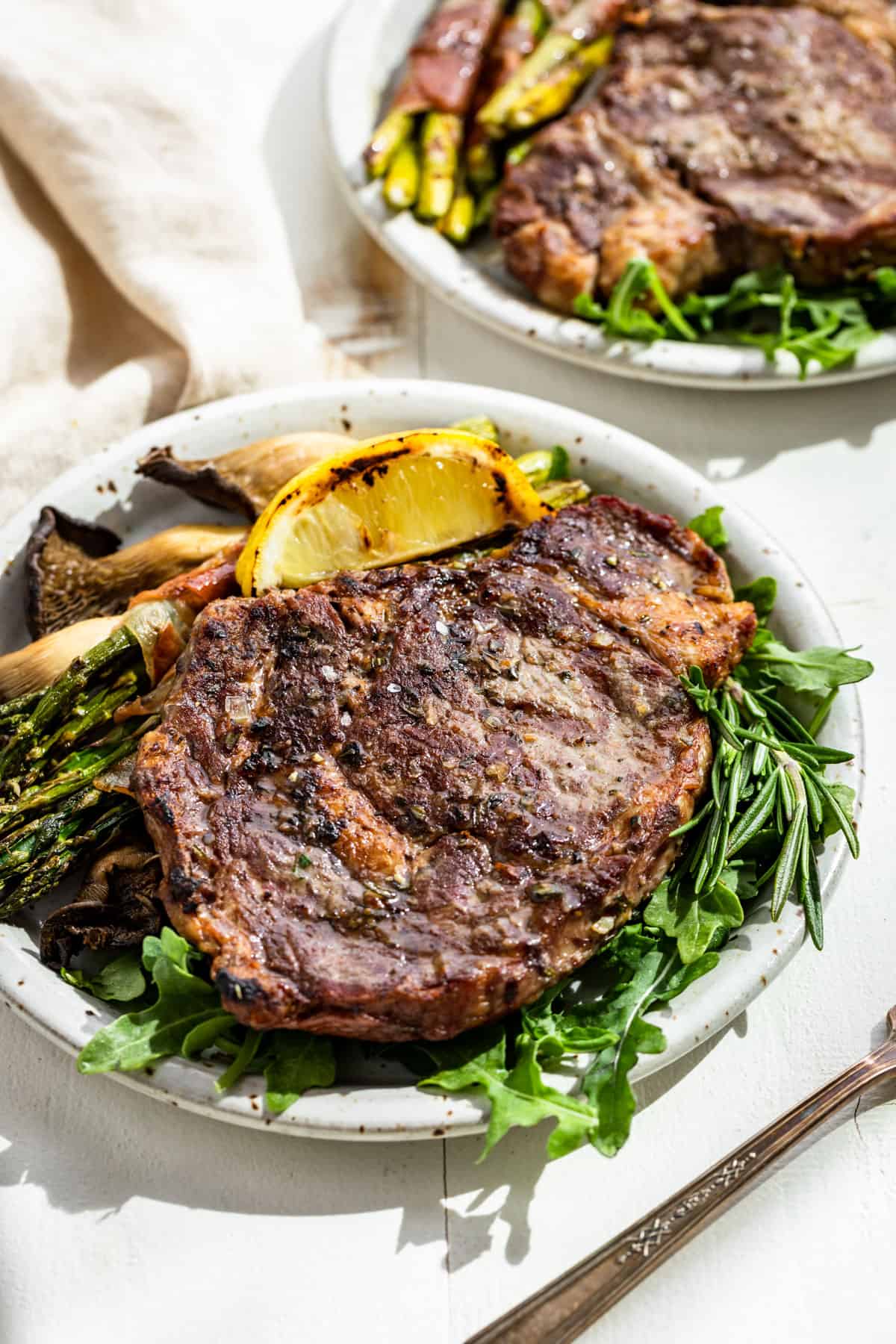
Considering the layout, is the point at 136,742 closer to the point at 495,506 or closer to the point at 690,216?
the point at 495,506

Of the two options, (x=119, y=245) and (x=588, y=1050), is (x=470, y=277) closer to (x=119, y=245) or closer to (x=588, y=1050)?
(x=119, y=245)

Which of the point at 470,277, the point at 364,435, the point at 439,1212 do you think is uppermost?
the point at 470,277

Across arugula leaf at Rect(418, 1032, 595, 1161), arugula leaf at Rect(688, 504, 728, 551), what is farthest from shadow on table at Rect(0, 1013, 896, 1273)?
arugula leaf at Rect(688, 504, 728, 551)

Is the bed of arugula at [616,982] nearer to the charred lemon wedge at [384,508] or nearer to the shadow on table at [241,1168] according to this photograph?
the shadow on table at [241,1168]

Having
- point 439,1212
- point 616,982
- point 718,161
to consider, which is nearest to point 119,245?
point 718,161

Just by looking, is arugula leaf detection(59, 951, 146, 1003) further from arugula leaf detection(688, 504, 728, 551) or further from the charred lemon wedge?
arugula leaf detection(688, 504, 728, 551)

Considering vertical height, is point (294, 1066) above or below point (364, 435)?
below
